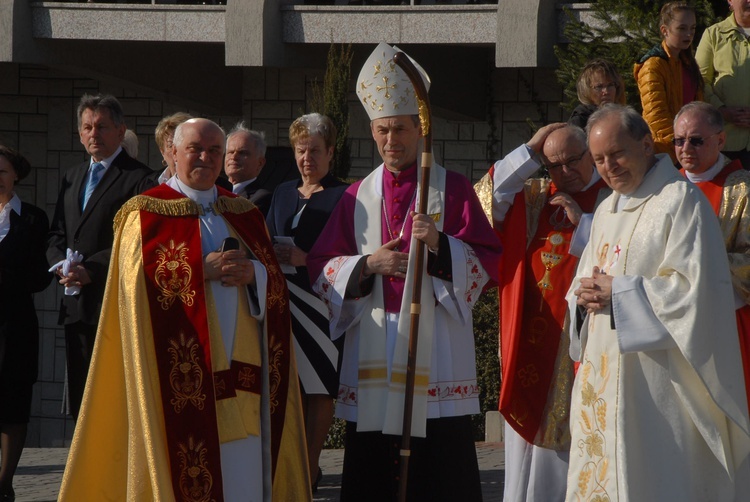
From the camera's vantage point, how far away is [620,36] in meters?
10.2

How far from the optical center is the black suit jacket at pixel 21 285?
23.5ft

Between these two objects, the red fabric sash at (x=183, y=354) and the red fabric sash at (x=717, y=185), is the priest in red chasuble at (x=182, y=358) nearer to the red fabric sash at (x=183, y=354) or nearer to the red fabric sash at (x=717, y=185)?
the red fabric sash at (x=183, y=354)

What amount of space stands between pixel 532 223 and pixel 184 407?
6.42 feet

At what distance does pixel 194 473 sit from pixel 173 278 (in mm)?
836

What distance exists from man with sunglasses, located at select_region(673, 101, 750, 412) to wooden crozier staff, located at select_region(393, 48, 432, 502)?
1258 millimetres

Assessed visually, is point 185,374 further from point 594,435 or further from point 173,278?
point 594,435

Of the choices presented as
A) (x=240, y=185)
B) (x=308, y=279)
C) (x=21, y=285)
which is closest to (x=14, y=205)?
(x=21, y=285)

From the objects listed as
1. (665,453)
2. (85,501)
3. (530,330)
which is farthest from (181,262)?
(665,453)

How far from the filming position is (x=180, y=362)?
5477 mm

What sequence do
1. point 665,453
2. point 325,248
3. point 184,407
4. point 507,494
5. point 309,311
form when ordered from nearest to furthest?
point 665,453
point 184,407
point 325,248
point 507,494
point 309,311

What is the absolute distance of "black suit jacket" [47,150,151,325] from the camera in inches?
260

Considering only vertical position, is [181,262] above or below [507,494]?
above

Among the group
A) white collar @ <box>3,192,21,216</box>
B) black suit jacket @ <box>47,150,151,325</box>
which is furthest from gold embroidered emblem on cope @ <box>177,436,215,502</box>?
white collar @ <box>3,192,21,216</box>

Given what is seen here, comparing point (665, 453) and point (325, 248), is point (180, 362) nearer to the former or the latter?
point (325, 248)
